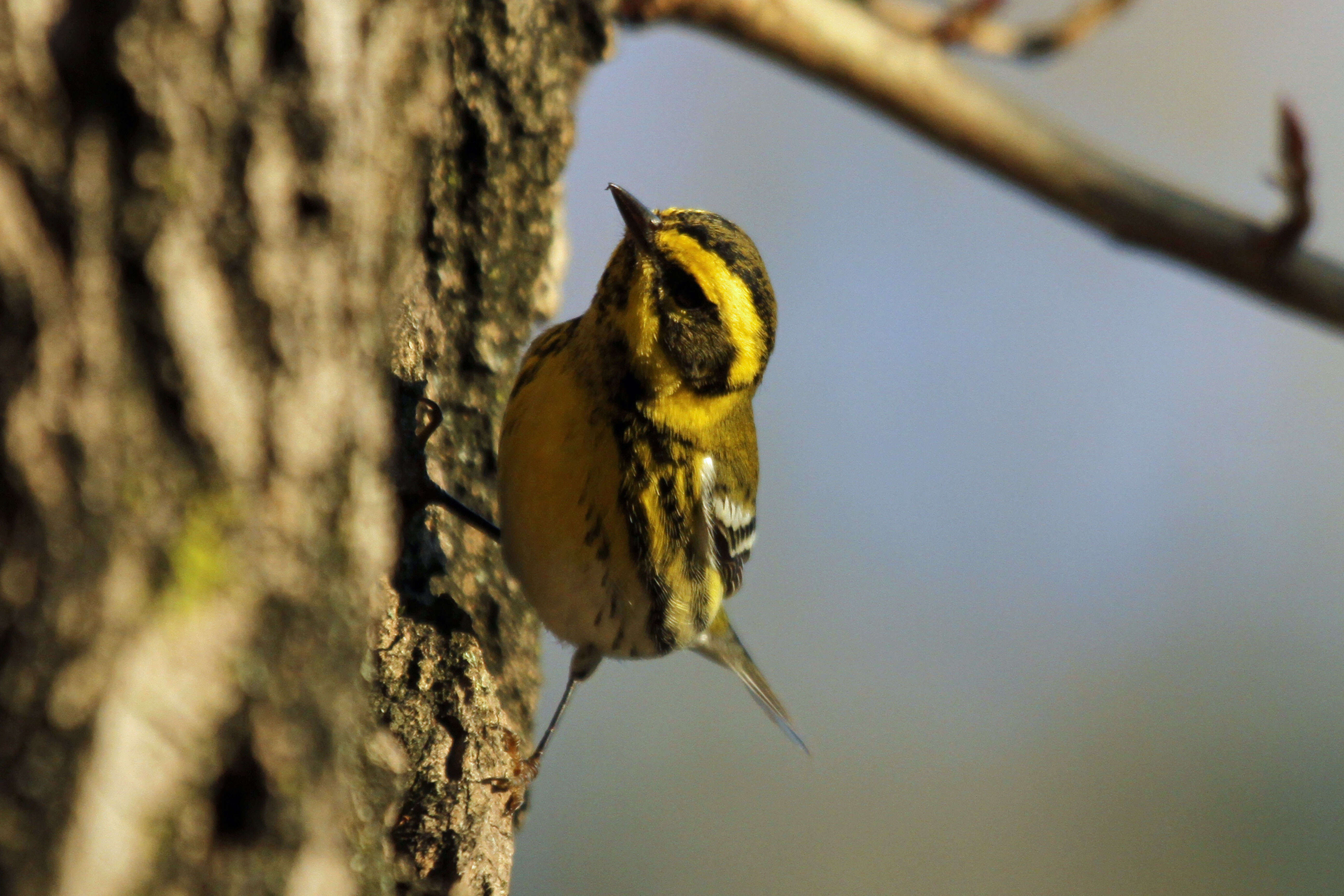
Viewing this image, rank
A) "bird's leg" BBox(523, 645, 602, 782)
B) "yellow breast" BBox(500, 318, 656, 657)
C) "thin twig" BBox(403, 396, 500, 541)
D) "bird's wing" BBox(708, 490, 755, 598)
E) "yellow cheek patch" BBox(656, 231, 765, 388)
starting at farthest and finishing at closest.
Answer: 1. "bird's leg" BBox(523, 645, 602, 782)
2. "bird's wing" BBox(708, 490, 755, 598)
3. "yellow cheek patch" BBox(656, 231, 765, 388)
4. "yellow breast" BBox(500, 318, 656, 657)
5. "thin twig" BBox(403, 396, 500, 541)

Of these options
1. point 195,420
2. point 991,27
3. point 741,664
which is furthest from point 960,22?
point 741,664

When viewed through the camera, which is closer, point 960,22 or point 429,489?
point 960,22

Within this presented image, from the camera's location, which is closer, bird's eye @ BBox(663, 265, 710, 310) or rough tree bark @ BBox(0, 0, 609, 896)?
rough tree bark @ BBox(0, 0, 609, 896)

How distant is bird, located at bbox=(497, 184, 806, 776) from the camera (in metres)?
3.35

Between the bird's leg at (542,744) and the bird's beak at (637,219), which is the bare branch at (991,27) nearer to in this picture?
the bird's beak at (637,219)

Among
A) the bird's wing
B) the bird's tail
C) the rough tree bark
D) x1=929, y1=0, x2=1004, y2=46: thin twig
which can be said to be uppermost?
x1=929, y1=0, x2=1004, y2=46: thin twig

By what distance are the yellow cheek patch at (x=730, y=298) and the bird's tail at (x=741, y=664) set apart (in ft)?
4.23

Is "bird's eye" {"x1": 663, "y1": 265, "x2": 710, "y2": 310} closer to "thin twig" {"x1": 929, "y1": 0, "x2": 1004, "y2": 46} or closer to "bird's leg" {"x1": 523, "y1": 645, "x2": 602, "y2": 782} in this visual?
"thin twig" {"x1": 929, "y1": 0, "x2": 1004, "y2": 46}

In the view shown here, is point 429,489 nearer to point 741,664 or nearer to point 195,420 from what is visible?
point 195,420

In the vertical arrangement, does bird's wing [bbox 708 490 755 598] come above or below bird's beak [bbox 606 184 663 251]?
below

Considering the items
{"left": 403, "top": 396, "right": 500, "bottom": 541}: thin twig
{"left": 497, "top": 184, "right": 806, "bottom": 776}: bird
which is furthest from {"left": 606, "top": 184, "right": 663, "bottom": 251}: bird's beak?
{"left": 403, "top": 396, "right": 500, "bottom": 541}: thin twig

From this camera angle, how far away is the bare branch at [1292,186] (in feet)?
8.09

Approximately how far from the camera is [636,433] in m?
3.45

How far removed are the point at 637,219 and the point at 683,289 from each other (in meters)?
0.25
